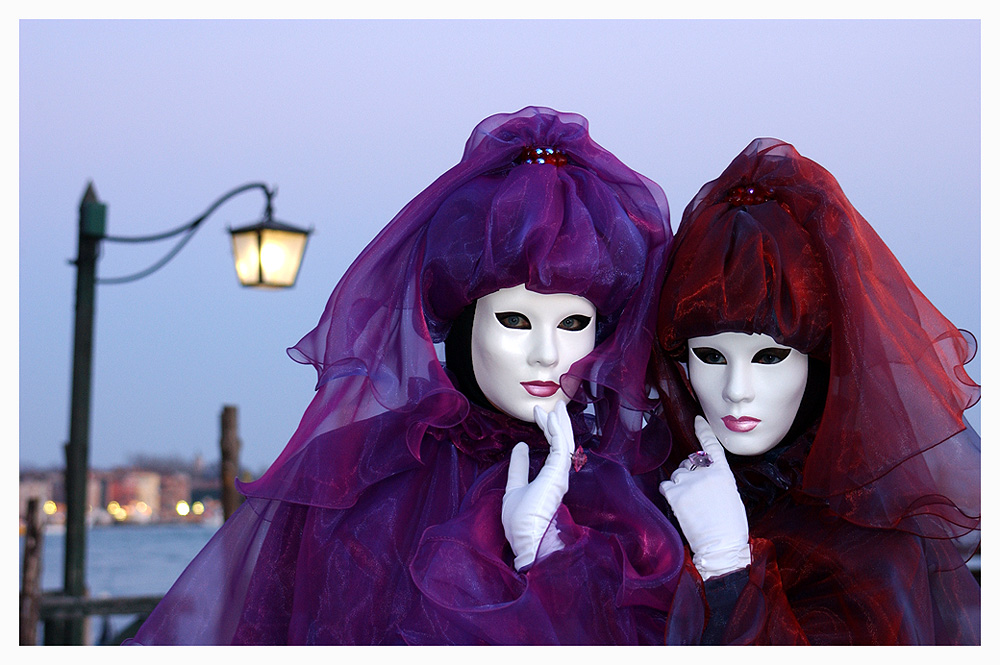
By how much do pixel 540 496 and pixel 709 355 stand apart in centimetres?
42

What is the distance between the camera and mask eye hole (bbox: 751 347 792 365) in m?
1.82

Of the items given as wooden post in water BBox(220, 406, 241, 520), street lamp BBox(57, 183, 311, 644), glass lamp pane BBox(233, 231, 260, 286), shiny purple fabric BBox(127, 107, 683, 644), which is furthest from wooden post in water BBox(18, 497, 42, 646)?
shiny purple fabric BBox(127, 107, 683, 644)

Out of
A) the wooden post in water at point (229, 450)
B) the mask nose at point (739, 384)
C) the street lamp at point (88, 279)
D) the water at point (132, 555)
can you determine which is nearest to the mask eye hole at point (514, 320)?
the mask nose at point (739, 384)

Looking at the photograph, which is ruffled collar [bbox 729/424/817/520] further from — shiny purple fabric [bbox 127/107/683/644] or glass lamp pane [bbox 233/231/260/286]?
glass lamp pane [bbox 233/231/260/286]

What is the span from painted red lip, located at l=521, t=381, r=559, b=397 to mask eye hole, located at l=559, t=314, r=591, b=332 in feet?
0.37

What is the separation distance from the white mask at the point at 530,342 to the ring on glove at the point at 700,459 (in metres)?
0.26

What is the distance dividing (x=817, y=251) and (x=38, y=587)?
429 cm

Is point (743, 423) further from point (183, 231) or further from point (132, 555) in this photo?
point (132, 555)

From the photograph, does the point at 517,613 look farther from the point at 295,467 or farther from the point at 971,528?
the point at 971,528

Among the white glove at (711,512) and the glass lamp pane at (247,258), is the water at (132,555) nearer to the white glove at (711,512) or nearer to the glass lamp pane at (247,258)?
the glass lamp pane at (247,258)

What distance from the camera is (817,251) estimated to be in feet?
5.91

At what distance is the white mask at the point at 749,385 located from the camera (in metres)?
1.81
